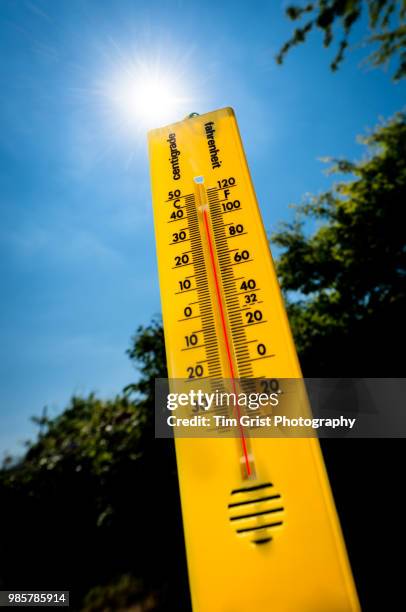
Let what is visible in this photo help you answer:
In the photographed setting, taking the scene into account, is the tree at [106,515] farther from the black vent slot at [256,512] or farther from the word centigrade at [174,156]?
the word centigrade at [174,156]

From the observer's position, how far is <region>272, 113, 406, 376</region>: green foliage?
24.6 feet

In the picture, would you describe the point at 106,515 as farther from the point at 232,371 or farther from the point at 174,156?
the point at 174,156

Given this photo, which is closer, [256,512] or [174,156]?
[256,512]

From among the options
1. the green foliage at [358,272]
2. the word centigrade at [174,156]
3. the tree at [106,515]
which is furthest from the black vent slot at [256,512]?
the green foliage at [358,272]

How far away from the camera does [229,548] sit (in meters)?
1.21

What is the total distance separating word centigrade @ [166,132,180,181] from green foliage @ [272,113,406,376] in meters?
6.20

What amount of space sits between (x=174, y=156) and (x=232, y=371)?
1428mm

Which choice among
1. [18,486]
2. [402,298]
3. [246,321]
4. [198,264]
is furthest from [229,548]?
[402,298]

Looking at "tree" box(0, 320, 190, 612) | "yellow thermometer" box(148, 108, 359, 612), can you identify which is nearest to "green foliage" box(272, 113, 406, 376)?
"tree" box(0, 320, 190, 612)

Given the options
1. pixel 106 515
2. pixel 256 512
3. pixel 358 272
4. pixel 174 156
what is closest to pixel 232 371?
pixel 256 512

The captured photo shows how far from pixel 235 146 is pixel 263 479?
1.87 meters

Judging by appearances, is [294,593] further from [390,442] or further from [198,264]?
[390,442]

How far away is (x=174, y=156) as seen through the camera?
195cm

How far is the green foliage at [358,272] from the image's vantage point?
7484 millimetres
